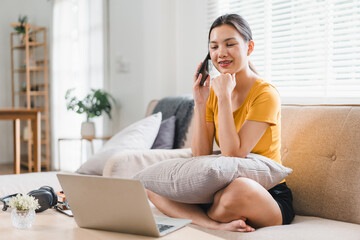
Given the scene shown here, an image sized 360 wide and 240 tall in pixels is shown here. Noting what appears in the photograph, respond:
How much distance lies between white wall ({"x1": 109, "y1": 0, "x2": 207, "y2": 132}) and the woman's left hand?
5.19 ft

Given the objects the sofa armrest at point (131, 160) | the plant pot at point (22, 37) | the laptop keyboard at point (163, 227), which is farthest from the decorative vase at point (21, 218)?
the plant pot at point (22, 37)

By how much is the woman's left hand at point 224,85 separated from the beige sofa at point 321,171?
37cm

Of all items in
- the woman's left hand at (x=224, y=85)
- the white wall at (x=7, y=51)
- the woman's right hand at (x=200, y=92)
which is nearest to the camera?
the woman's left hand at (x=224, y=85)

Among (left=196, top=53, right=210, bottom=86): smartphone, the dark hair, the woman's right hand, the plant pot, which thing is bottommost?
the woman's right hand

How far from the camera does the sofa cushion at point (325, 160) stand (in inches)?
64.1

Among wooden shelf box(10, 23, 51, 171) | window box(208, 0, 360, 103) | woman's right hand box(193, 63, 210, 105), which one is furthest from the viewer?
wooden shelf box(10, 23, 51, 171)

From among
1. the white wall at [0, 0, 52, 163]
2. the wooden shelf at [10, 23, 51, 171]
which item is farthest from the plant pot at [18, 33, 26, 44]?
the white wall at [0, 0, 52, 163]

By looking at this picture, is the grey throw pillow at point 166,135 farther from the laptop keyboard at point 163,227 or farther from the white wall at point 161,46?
the laptop keyboard at point 163,227

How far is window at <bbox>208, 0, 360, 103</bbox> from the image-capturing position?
2.26 meters

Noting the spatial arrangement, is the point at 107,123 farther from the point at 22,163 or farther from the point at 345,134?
the point at 345,134

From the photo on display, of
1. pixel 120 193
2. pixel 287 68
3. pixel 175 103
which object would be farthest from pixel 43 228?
pixel 287 68

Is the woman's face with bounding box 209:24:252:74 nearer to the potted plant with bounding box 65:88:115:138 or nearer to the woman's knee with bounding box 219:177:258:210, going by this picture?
the woman's knee with bounding box 219:177:258:210

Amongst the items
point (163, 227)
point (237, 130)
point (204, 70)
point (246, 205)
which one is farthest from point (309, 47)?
point (163, 227)

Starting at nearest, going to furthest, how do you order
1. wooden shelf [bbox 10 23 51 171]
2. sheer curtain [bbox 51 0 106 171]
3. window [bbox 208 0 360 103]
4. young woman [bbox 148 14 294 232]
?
young woman [bbox 148 14 294 232] → window [bbox 208 0 360 103] → sheer curtain [bbox 51 0 106 171] → wooden shelf [bbox 10 23 51 171]
